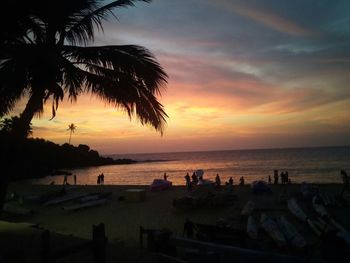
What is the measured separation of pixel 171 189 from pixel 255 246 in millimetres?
20602

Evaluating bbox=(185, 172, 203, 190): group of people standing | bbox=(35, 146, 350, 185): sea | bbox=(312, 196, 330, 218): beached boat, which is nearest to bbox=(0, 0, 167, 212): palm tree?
bbox=(312, 196, 330, 218): beached boat

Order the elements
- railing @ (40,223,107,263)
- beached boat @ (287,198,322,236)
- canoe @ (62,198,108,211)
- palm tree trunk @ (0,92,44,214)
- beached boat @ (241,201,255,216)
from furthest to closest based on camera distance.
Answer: canoe @ (62,198,108,211) → beached boat @ (241,201,255,216) → beached boat @ (287,198,322,236) → railing @ (40,223,107,263) → palm tree trunk @ (0,92,44,214)

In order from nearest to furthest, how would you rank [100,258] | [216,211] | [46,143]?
[100,258] → [216,211] → [46,143]

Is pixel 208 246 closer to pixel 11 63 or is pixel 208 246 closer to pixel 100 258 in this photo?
pixel 100 258

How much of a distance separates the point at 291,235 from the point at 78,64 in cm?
1084

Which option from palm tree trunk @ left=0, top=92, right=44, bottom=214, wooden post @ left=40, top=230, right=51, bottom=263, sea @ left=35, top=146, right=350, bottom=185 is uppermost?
palm tree trunk @ left=0, top=92, right=44, bottom=214

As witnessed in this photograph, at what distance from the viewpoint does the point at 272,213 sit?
17.8 metres

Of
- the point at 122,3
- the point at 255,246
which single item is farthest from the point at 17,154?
the point at 255,246

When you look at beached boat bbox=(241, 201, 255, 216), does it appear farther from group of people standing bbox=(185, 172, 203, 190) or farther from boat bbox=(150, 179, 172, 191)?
boat bbox=(150, 179, 172, 191)

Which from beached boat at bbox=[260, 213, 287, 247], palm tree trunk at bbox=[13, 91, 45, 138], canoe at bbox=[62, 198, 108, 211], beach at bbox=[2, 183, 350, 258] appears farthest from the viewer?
canoe at bbox=[62, 198, 108, 211]

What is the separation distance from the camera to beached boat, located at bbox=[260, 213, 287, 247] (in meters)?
12.5

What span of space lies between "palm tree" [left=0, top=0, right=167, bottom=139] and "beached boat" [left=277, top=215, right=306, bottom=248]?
873 centimetres

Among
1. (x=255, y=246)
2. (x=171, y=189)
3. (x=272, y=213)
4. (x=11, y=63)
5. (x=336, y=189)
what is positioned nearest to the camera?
(x=11, y=63)

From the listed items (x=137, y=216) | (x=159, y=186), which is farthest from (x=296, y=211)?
(x=159, y=186)
